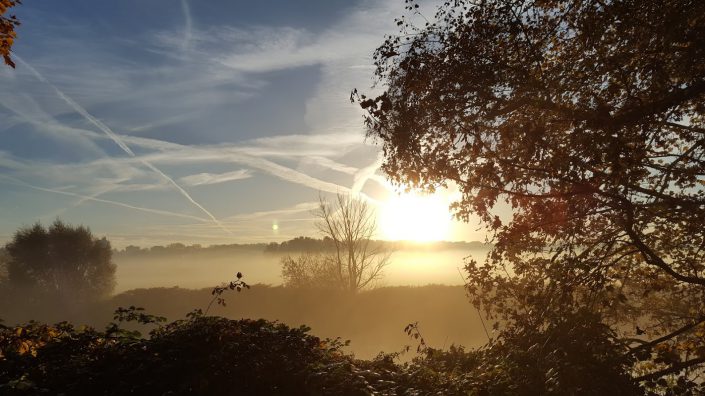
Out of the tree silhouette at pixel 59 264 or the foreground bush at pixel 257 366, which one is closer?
the foreground bush at pixel 257 366

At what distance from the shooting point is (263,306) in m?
35.9

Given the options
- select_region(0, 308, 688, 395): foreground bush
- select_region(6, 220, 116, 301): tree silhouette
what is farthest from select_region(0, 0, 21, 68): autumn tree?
select_region(6, 220, 116, 301): tree silhouette

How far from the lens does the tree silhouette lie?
3919 cm

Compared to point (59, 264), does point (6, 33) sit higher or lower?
higher

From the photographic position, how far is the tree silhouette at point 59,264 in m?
39.2

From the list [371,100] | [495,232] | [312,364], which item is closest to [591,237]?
[495,232]

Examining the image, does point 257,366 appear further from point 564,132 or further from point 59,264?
point 59,264

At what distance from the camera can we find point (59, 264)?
40.5 meters

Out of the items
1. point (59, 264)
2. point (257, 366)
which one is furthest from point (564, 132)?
point (59, 264)

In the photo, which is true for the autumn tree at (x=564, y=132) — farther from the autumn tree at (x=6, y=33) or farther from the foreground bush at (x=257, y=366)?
the autumn tree at (x=6, y=33)

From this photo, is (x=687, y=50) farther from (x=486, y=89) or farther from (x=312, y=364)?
(x=312, y=364)

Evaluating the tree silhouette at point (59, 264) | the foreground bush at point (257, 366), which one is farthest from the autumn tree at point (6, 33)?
the tree silhouette at point (59, 264)

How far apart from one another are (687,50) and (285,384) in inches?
296

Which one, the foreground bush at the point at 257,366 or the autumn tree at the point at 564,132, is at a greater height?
the autumn tree at the point at 564,132
